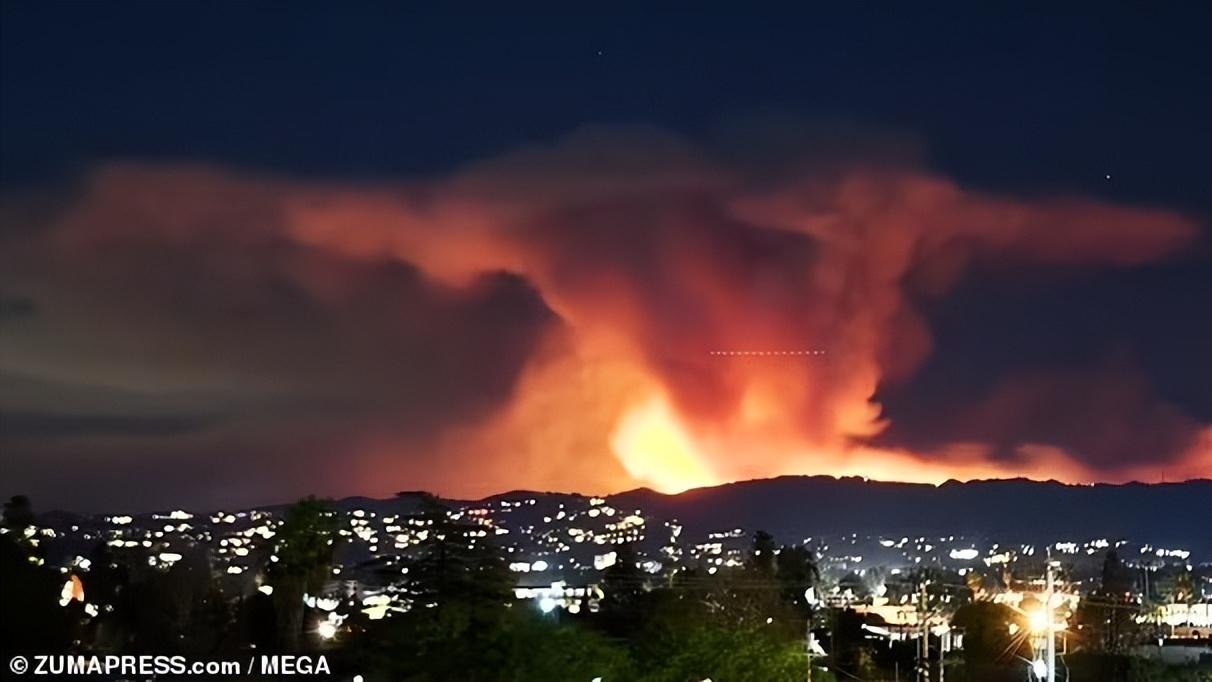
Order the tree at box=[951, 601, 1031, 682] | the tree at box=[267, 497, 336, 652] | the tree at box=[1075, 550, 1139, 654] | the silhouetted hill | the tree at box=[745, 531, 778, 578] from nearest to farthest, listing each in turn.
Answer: the tree at box=[267, 497, 336, 652]
the tree at box=[951, 601, 1031, 682]
the tree at box=[1075, 550, 1139, 654]
the tree at box=[745, 531, 778, 578]
the silhouetted hill

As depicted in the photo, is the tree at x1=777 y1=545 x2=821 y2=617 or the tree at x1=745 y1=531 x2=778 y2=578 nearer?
the tree at x1=777 y1=545 x2=821 y2=617

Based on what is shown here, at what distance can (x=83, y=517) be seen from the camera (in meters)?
77.7

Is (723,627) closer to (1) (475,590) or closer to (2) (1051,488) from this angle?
(1) (475,590)

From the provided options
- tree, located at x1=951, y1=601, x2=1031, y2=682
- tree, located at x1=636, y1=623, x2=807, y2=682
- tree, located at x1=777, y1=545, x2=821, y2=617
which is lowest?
tree, located at x1=636, y1=623, x2=807, y2=682

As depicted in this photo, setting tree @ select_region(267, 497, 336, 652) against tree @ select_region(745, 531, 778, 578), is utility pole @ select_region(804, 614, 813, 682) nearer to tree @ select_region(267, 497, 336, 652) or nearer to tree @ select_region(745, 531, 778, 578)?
tree @ select_region(745, 531, 778, 578)

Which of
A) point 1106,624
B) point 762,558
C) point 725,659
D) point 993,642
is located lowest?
point 725,659

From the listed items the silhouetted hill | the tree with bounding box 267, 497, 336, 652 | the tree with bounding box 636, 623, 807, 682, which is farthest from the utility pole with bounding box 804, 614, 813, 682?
the silhouetted hill

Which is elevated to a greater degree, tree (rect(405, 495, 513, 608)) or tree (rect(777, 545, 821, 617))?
tree (rect(777, 545, 821, 617))

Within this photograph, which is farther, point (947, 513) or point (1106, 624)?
point (947, 513)

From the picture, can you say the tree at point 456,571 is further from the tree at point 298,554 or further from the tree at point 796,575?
the tree at point 796,575

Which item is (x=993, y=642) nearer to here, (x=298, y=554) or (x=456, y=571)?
(x=298, y=554)

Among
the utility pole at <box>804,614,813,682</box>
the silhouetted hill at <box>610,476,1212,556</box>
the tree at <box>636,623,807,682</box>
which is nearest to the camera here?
the tree at <box>636,623,807,682</box>

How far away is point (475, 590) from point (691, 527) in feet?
447

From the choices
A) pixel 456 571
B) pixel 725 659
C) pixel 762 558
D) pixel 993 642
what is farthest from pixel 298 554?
pixel 762 558
